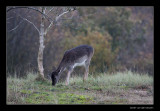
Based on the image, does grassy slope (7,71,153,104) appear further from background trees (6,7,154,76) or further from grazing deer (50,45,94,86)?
background trees (6,7,154,76)

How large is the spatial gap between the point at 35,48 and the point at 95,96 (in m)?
13.9

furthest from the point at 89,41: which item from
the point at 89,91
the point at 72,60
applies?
the point at 89,91

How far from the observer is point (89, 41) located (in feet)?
79.2

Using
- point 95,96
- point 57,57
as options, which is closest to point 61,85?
point 95,96

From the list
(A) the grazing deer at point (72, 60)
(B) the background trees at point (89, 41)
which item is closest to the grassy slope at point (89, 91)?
(A) the grazing deer at point (72, 60)

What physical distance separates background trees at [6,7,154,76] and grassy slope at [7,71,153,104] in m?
3.11

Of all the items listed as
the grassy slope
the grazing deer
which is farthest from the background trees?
the grassy slope

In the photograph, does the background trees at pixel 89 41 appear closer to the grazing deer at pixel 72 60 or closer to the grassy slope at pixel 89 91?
the grazing deer at pixel 72 60

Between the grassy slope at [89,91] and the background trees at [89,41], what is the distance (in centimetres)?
311

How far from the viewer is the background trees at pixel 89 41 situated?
63.1 feet

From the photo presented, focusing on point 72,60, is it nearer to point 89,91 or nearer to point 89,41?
point 89,91

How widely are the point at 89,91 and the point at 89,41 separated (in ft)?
46.7

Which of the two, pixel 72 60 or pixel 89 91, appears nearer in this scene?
pixel 89 91
